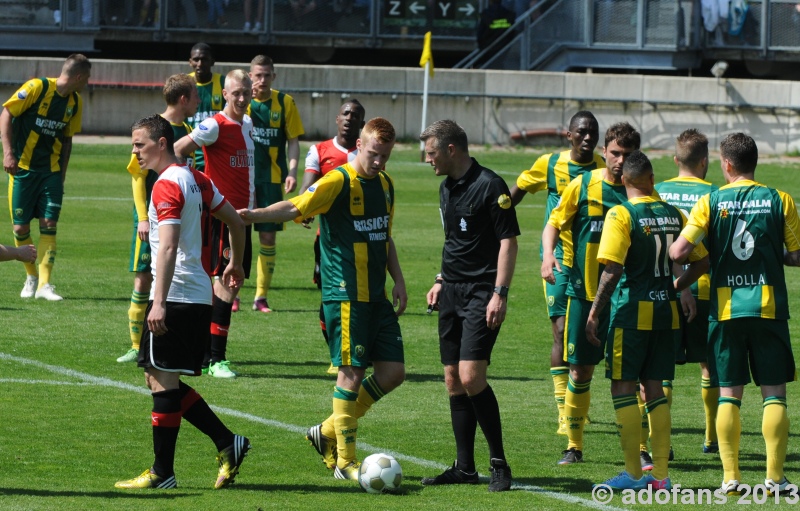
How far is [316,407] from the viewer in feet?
31.3

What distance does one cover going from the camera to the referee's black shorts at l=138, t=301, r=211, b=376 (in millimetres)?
7133

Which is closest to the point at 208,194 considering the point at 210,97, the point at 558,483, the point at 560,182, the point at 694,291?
the point at 558,483

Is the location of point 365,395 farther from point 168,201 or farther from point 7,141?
point 7,141

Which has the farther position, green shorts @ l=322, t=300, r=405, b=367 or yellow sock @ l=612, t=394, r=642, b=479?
green shorts @ l=322, t=300, r=405, b=367

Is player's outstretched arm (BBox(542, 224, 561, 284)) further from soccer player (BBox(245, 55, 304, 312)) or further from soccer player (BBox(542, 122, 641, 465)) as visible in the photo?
soccer player (BBox(245, 55, 304, 312))

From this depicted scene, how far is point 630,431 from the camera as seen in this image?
24.0 ft

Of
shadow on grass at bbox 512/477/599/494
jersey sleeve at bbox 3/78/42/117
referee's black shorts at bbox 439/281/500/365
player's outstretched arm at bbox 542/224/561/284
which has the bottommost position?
shadow on grass at bbox 512/477/599/494

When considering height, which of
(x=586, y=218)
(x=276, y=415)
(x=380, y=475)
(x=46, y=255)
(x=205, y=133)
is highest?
(x=205, y=133)

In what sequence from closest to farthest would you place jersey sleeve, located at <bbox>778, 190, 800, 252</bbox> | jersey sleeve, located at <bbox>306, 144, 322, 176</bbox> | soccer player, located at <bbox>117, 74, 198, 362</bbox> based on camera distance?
jersey sleeve, located at <bbox>778, 190, 800, 252</bbox> → soccer player, located at <bbox>117, 74, 198, 362</bbox> → jersey sleeve, located at <bbox>306, 144, 322, 176</bbox>

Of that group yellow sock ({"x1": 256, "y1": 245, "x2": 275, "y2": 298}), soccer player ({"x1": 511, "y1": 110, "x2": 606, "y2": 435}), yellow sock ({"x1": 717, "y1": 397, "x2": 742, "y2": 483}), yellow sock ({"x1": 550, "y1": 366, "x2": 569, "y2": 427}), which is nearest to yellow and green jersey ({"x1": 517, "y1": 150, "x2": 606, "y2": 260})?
soccer player ({"x1": 511, "y1": 110, "x2": 606, "y2": 435})

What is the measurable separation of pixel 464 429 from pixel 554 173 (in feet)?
7.85

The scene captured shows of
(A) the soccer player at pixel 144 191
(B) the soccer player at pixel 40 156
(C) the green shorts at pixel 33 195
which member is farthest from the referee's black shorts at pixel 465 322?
(C) the green shorts at pixel 33 195

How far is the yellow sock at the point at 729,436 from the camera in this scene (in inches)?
287

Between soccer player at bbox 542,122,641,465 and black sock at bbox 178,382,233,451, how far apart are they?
2222 mm
